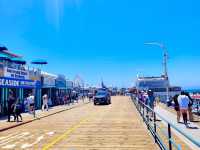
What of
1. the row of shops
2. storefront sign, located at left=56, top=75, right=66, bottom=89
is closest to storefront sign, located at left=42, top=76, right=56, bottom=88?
the row of shops

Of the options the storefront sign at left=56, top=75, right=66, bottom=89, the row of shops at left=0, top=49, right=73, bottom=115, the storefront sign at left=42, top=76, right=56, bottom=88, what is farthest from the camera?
the storefront sign at left=56, top=75, right=66, bottom=89

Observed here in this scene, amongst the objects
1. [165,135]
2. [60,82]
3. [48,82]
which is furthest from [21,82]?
[165,135]

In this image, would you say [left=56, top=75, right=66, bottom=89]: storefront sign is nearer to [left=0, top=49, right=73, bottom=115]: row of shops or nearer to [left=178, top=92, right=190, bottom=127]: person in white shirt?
[left=0, top=49, right=73, bottom=115]: row of shops

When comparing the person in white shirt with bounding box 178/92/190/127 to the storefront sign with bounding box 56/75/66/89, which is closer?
the person in white shirt with bounding box 178/92/190/127

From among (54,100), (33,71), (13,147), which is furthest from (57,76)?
(13,147)

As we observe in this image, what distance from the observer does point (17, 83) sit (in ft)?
100

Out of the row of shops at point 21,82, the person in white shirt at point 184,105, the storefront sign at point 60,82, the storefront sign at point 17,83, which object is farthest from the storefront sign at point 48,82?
the person in white shirt at point 184,105

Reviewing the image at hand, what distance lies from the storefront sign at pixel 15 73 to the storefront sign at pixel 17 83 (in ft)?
1.27

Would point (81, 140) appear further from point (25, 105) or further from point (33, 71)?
point (33, 71)

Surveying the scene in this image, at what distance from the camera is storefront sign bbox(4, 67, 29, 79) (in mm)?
27891

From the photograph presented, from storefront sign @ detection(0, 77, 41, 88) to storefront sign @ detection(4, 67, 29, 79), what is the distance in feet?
1.27

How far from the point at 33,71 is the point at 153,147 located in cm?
2652

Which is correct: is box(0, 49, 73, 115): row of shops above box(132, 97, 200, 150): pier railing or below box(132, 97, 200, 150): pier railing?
above

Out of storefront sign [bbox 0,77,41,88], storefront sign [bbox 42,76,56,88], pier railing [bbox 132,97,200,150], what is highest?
storefront sign [bbox 42,76,56,88]
